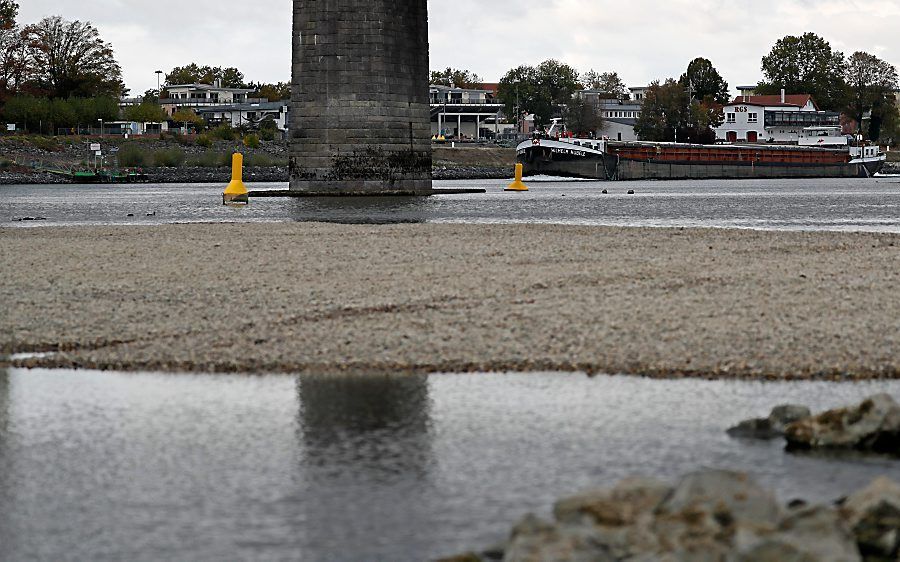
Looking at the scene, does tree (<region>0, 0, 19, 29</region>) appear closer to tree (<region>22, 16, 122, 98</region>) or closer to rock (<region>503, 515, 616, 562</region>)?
tree (<region>22, 16, 122, 98</region>)

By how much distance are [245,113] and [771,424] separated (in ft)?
543

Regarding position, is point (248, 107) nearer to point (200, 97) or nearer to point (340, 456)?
point (200, 97)

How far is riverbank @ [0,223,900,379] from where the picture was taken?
948cm

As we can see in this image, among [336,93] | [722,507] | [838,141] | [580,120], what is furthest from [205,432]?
[580,120]

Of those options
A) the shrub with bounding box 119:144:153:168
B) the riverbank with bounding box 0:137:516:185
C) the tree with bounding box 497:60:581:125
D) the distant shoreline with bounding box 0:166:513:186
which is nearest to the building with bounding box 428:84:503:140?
the tree with bounding box 497:60:581:125

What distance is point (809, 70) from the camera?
6791 inches

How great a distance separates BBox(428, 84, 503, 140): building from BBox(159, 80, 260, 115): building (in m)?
23.9

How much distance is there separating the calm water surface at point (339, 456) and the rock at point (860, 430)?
0.18 metres

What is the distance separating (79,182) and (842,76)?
11228 cm

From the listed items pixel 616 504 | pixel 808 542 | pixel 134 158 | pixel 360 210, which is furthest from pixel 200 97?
pixel 808 542

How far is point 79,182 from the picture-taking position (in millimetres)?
84250

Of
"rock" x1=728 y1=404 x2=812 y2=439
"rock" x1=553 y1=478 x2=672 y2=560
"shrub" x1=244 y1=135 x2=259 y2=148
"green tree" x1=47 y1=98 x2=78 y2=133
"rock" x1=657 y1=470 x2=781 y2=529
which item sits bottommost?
"rock" x1=728 y1=404 x2=812 y2=439

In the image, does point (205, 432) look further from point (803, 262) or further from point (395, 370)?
point (803, 262)

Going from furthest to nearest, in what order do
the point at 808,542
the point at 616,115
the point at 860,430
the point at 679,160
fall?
the point at 616,115
the point at 679,160
the point at 860,430
the point at 808,542
